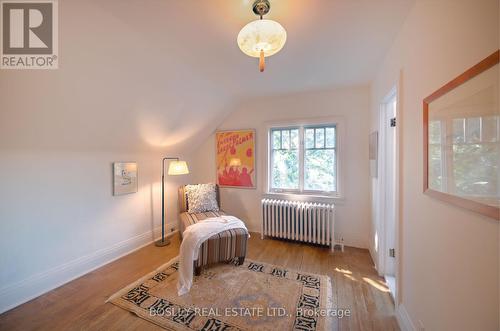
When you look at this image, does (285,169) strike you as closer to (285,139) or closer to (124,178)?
(285,139)

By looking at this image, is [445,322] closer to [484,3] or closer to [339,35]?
[484,3]

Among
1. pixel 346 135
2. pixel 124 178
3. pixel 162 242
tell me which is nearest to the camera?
pixel 124 178

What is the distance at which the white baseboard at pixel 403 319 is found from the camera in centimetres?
138

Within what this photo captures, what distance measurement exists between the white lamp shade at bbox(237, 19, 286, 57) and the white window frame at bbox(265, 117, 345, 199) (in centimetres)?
199

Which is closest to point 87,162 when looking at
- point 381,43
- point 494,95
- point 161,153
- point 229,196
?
point 161,153

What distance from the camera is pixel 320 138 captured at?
10.3 ft

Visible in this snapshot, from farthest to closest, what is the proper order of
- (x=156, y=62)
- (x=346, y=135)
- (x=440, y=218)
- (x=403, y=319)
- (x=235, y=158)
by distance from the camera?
(x=235, y=158)
(x=346, y=135)
(x=156, y=62)
(x=403, y=319)
(x=440, y=218)

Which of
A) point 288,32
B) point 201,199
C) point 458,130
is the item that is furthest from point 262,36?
point 201,199

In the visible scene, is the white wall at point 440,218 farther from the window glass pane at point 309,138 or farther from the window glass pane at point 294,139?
the window glass pane at point 294,139

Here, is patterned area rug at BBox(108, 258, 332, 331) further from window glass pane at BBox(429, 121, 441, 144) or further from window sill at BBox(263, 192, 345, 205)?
window glass pane at BBox(429, 121, 441, 144)

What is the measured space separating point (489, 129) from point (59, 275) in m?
3.54

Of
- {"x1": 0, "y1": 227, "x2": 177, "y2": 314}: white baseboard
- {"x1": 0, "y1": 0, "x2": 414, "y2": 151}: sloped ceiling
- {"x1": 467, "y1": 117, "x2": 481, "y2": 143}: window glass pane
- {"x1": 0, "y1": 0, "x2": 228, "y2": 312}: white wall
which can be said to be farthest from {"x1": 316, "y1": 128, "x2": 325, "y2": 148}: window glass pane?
{"x1": 0, "y1": 227, "x2": 177, "y2": 314}: white baseboard

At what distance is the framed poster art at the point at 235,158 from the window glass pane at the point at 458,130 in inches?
108

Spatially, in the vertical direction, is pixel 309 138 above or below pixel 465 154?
above
